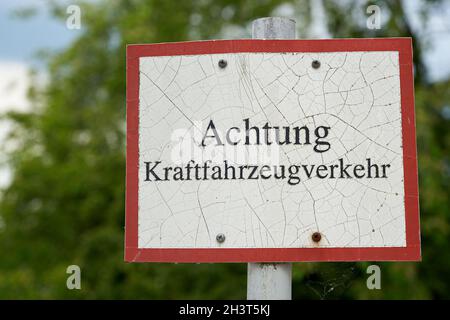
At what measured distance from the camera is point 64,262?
7.02 m

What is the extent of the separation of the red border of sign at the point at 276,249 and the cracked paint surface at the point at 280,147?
0.05ft

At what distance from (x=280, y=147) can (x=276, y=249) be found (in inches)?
8.9

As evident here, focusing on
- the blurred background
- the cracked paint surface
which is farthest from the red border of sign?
the blurred background

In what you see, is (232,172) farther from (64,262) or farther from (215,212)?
(64,262)

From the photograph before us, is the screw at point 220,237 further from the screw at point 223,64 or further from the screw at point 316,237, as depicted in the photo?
the screw at point 223,64

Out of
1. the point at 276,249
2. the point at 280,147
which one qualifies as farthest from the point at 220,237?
the point at 280,147

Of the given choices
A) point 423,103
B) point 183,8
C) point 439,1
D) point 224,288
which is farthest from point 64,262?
point 439,1

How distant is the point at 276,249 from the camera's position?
1.49 meters

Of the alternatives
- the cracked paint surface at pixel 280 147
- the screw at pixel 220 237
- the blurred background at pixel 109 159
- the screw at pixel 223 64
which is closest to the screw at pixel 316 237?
the cracked paint surface at pixel 280 147

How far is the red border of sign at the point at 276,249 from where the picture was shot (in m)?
1.49

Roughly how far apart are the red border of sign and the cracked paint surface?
0.05 ft

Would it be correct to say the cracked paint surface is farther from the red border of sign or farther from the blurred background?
the blurred background

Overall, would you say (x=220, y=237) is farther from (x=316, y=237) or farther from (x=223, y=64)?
(x=223, y=64)

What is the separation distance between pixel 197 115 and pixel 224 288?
456cm
